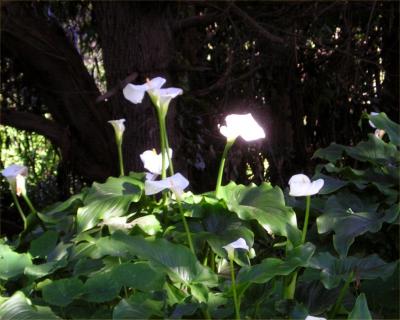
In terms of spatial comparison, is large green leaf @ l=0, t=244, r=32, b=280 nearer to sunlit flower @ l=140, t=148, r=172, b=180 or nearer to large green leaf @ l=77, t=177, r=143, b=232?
large green leaf @ l=77, t=177, r=143, b=232

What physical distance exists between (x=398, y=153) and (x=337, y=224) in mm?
410

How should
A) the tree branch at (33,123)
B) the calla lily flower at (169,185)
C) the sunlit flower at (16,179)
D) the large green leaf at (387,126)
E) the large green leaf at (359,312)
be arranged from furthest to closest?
the tree branch at (33,123), the large green leaf at (387,126), the sunlit flower at (16,179), the calla lily flower at (169,185), the large green leaf at (359,312)

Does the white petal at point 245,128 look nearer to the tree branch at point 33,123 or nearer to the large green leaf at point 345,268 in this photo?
the large green leaf at point 345,268

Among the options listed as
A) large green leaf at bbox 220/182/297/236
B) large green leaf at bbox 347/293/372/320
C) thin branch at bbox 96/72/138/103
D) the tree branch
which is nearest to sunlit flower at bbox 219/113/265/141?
large green leaf at bbox 220/182/297/236

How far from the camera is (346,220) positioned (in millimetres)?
1241

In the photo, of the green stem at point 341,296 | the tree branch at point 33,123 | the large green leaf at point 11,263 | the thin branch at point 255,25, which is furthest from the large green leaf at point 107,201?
the tree branch at point 33,123

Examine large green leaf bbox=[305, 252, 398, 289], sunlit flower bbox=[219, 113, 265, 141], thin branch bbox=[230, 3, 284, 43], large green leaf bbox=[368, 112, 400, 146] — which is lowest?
large green leaf bbox=[305, 252, 398, 289]

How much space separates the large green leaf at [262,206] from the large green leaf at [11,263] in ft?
1.33

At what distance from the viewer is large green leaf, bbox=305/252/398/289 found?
102cm

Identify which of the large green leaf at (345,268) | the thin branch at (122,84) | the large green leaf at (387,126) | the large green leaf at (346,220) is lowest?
the large green leaf at (345,268)

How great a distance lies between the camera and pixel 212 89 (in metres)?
2.64

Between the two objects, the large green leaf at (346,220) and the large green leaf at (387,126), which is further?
the large green leaf at (387,126)

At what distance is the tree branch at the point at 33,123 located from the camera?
9.32 feet

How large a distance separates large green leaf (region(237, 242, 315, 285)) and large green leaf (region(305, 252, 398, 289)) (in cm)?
6
